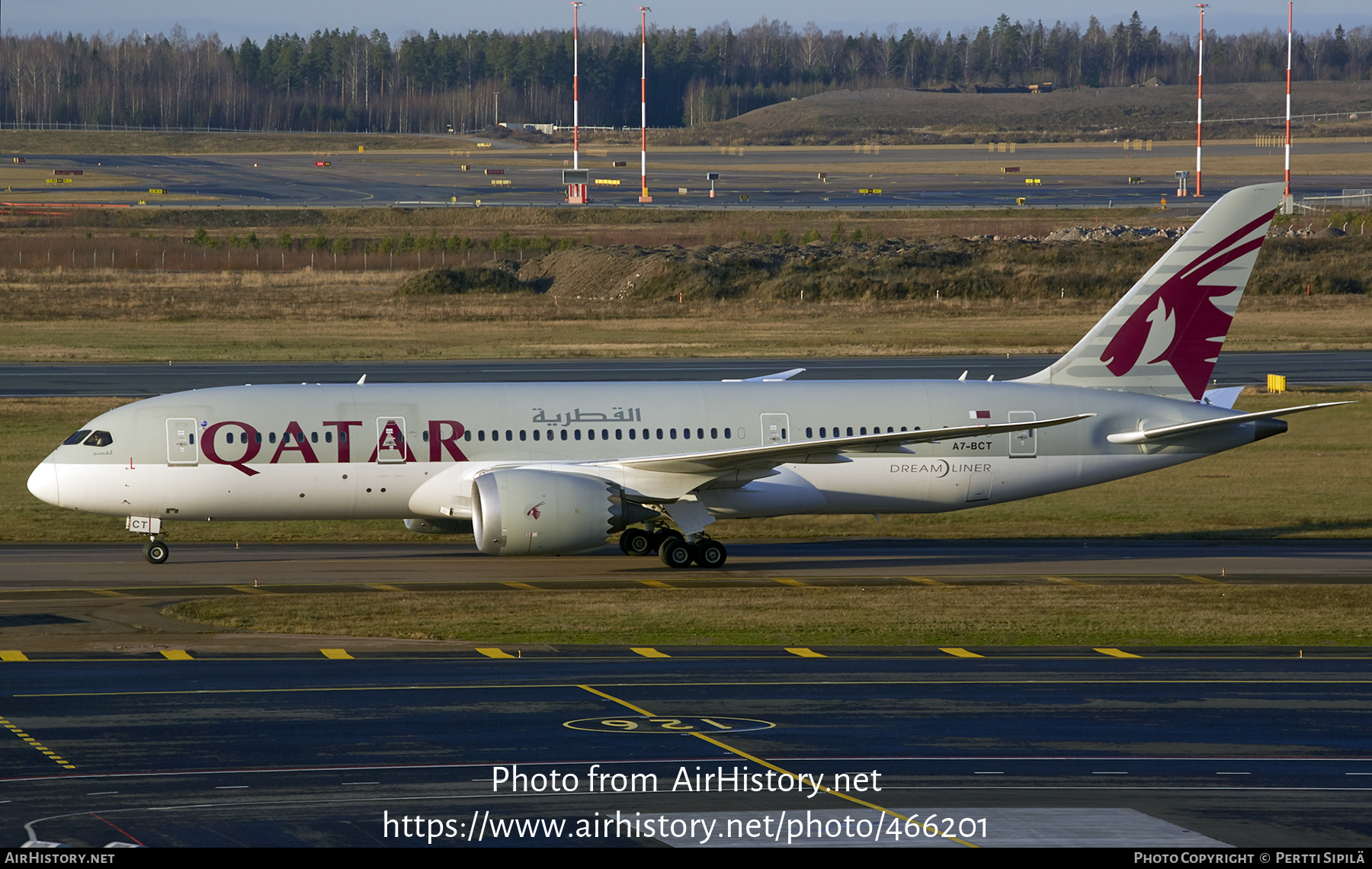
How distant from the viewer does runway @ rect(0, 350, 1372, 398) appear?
59594 mm

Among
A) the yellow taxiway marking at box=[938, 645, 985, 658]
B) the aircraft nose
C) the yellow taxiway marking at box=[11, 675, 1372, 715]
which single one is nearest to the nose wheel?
the aircraft nose

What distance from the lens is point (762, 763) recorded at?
17453mm

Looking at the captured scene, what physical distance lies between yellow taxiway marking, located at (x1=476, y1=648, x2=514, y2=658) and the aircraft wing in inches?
334

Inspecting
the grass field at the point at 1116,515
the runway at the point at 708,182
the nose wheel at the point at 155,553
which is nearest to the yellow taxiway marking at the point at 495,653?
the nose wheel at the point at 155,553

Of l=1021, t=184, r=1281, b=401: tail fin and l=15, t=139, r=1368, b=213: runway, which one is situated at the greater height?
l=15, t=139, r=1368, b=213: runway

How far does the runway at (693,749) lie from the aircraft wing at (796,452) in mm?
7668

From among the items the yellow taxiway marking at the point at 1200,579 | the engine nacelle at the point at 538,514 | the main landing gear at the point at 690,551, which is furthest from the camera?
the main landing gear at the point at 690,551

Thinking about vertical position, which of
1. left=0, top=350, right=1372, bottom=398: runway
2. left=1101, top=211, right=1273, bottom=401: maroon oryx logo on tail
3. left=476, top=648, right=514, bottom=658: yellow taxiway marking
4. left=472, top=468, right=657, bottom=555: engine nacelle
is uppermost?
left=1101, top=211, right=1273, bottom=401: maroon oryx logo on tail

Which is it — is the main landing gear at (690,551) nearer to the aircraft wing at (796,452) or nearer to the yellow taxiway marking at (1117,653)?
the aircraft wing at (796,452)

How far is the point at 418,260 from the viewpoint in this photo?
108 metres

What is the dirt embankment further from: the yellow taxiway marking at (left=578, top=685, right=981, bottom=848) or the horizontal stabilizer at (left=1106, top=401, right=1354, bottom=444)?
the yellow taxiway marking at (left=578, top=685, right=981, bottom=848)

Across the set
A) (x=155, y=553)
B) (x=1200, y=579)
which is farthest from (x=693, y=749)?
(x=155, y=553)

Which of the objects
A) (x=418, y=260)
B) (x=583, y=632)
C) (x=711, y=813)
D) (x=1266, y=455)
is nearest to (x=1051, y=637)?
(x=583, y=632)

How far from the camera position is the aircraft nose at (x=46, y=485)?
106 ft
